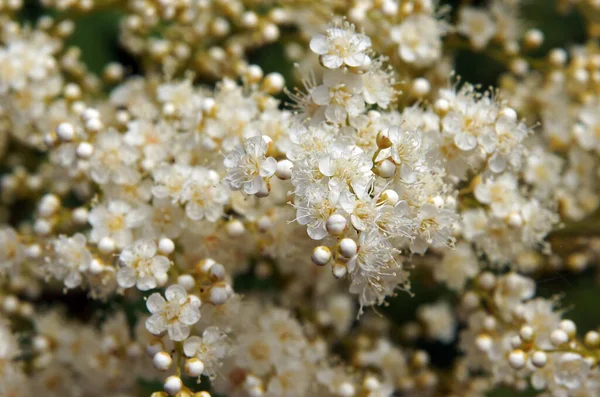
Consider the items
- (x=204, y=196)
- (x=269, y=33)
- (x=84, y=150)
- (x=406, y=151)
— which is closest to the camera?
(x=406, y=151)

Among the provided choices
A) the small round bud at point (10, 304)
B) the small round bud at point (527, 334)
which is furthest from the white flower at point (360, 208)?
the small round bud at point (10, 304)

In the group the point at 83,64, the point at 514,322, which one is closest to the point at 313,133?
the point at 514,322

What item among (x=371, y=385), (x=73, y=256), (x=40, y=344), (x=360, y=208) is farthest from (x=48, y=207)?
(x=371, y=385)

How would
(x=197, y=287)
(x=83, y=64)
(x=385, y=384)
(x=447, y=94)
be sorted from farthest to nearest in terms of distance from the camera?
(x=83, y=64) → (x=385, y=384) → (x=447, y=94) → (x=197, y=287)

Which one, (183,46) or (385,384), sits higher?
(183,46)

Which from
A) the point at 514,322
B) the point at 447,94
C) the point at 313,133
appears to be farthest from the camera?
the point at 514,322

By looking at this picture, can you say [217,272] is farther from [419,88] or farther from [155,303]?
[419,88]

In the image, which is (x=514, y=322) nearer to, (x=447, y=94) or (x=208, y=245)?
(x=447, y=94)
